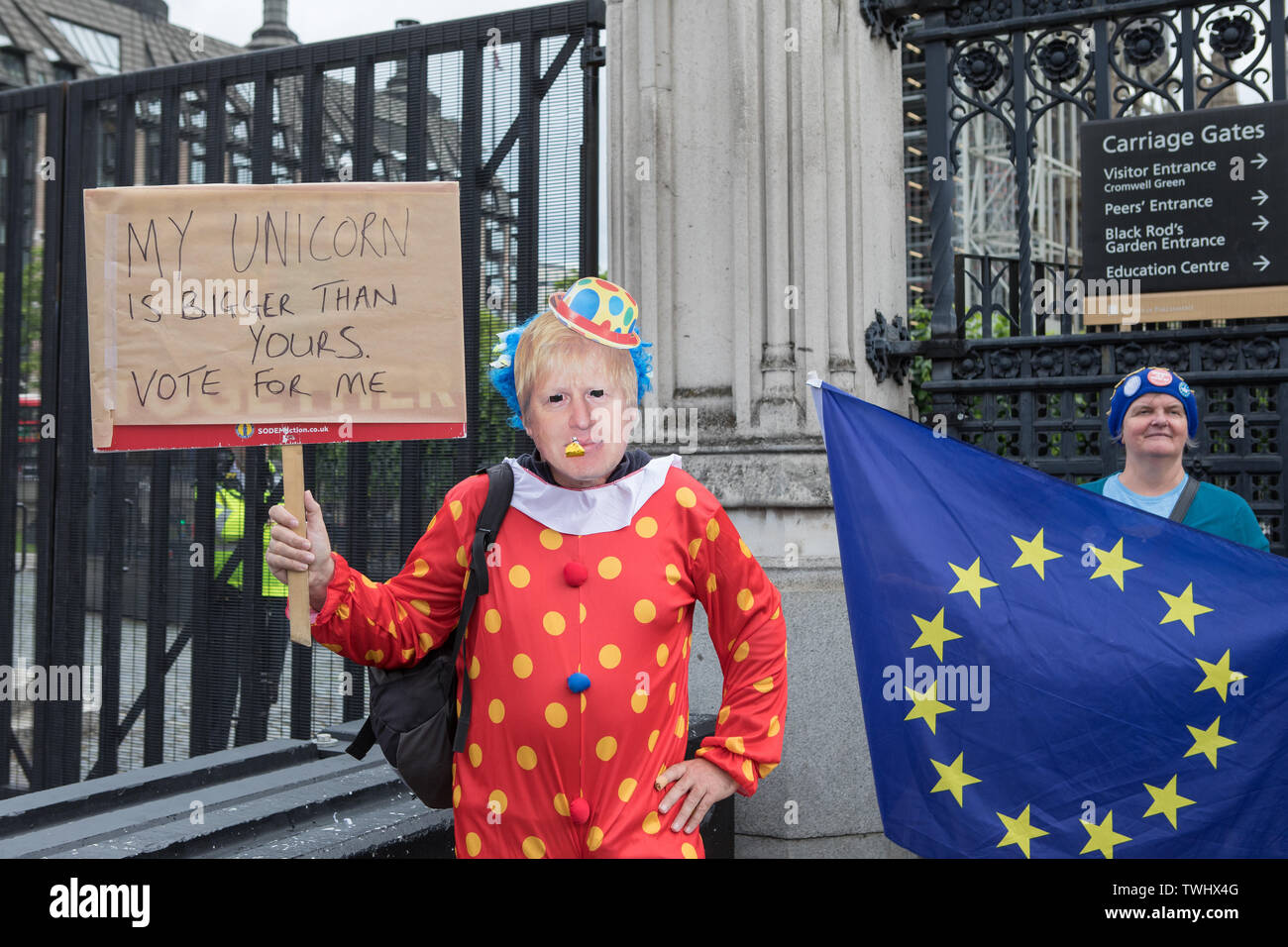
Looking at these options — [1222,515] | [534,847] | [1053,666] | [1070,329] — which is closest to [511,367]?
[534,847]

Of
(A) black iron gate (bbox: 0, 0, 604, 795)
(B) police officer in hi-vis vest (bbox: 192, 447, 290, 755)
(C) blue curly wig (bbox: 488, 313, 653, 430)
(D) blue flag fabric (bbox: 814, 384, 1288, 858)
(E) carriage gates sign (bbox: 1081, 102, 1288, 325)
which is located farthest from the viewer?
(B) police officer in hi-vis vest (bbox: 192, 447, 290, 755)

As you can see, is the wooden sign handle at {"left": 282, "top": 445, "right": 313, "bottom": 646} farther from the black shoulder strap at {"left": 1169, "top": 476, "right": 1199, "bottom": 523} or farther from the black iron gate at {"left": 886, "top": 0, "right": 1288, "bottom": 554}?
the black iron gate at {"left": 886, "top": 0, "right": 1288, "bottom": 554}

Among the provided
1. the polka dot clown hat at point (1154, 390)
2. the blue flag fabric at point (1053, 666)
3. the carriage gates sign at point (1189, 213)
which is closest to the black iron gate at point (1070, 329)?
the carriage gates sign at point (1189, 213)

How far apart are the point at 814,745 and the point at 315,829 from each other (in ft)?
6.99

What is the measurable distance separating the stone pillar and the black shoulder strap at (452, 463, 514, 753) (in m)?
2.37

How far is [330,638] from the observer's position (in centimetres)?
263

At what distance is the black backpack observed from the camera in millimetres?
2688

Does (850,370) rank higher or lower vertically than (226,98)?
lower

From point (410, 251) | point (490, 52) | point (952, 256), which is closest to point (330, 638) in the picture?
point (410, 251)

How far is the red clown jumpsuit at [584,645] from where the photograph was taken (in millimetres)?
2592

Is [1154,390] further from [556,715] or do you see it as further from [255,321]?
[255,321]

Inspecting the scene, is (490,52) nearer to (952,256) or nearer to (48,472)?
(952,256)

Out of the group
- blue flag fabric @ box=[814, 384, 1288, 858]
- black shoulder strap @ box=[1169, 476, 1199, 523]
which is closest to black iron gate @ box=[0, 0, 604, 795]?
blue flag fabric @ box=[814, 384, 1288, 858]
